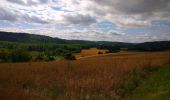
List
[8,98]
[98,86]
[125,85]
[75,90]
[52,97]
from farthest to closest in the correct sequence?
[125,85], [98,86], [75,90], [52,97], [8,98]

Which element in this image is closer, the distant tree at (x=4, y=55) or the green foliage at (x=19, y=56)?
the distant tree at (x=4, y=55)

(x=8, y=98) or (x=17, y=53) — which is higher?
(x=8, y=98)

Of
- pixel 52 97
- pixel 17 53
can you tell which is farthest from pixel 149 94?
pixel 17 53

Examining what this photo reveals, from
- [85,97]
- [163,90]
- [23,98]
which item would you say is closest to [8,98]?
[23,98]

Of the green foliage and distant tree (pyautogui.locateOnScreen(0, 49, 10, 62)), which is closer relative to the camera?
distant tree (pyautogui.locateOnScreen(0, 49, 10, 62))

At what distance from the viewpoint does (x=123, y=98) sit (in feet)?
29.9

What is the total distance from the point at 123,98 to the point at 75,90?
184 cm

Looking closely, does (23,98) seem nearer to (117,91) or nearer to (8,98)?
(8,98)

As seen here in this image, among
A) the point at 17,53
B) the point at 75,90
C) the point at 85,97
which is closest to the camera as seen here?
the point at 85,97

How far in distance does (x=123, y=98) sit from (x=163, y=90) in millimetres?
2640

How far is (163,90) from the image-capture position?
1084 centimetres

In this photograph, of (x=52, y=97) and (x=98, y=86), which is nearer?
(x=52, y=97)

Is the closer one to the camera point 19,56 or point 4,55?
point 19,56

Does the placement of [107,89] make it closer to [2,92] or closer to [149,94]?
[149,94]
